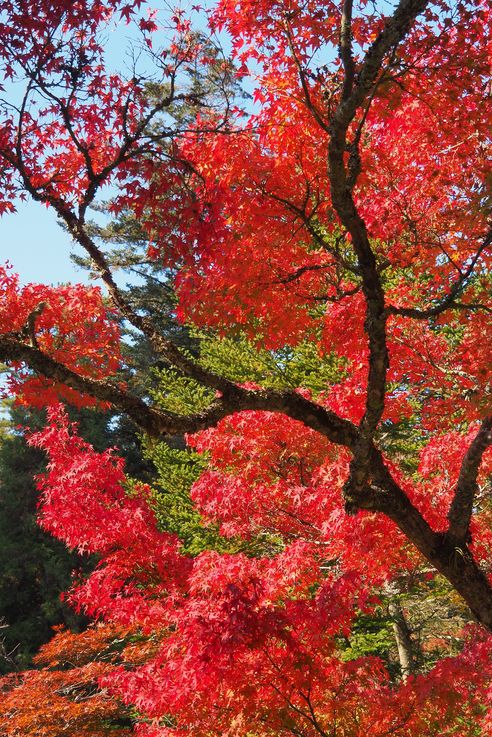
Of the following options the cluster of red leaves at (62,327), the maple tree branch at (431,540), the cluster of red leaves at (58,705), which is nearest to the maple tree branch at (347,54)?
the maple tree branch at (431,540)

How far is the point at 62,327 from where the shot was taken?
5.15 m

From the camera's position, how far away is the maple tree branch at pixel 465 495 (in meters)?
3.90

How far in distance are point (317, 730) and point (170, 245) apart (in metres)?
3.38

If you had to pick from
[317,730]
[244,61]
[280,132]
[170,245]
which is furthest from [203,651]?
[244,61]

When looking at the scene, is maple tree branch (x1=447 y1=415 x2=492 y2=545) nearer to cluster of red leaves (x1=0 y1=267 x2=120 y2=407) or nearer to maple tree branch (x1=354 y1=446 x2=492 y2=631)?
maple tree branch (x1=354 y1=446 x2=492 y2=631)

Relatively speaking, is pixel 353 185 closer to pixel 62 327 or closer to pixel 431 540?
pixel 431 540

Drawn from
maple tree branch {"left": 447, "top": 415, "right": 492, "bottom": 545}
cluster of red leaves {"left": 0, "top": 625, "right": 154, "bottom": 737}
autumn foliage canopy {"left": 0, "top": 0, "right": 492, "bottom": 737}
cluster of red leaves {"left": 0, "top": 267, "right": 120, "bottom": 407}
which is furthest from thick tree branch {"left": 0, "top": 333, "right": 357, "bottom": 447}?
cluster of red leaves {"left": 0, "top": 625, "right": 154, "bottom": 737}

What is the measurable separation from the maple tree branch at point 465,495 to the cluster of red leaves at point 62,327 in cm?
287

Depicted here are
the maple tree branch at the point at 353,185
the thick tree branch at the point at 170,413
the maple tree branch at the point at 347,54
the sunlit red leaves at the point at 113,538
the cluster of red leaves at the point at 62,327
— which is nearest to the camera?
the maple tree branch at the point at 353,185

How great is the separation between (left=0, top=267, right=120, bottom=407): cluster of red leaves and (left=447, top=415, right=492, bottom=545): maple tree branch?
113 inches

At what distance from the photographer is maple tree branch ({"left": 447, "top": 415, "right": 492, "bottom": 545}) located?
3.90m

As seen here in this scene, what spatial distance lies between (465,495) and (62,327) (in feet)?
11.2

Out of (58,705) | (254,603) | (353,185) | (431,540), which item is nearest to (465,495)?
(431,540)

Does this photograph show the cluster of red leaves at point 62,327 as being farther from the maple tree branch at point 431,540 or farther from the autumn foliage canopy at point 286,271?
the maple tree branch at point 431,540
